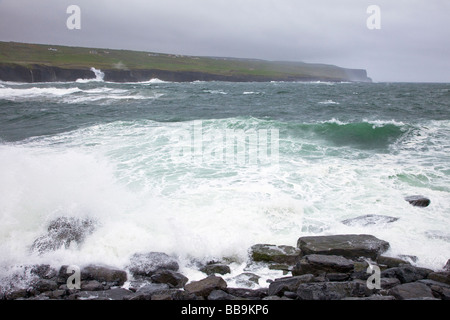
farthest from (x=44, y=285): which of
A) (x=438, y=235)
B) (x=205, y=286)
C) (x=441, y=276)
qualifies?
(x=438, y=235)

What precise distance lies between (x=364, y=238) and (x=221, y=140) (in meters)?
9.36

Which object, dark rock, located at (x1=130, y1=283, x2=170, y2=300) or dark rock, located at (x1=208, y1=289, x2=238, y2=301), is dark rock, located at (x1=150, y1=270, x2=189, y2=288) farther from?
dark rock, located at (x1=208, y1=289, x2=238, y2=301)

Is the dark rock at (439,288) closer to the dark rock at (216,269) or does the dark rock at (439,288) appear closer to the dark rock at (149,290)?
the dark rock at (216,269)

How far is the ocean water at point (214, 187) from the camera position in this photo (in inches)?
272

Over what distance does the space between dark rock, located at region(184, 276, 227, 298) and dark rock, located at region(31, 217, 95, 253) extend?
288 centimetres

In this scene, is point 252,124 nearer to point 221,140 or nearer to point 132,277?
point 221,140

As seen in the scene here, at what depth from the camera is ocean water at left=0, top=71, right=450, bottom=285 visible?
272 inches

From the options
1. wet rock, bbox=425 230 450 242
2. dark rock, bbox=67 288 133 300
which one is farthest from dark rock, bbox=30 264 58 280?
wet rock, bbox=425 230 450 242

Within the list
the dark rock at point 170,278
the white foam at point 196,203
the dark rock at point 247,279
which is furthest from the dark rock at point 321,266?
the dark rock at point 170,278

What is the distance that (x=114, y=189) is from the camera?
9305 mm

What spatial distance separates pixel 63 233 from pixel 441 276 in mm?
6890

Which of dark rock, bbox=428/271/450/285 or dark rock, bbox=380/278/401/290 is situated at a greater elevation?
dark rock, bbox=428/271/450/285

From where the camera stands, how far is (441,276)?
17.9 ft

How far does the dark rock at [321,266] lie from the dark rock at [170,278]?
188 centimetres
